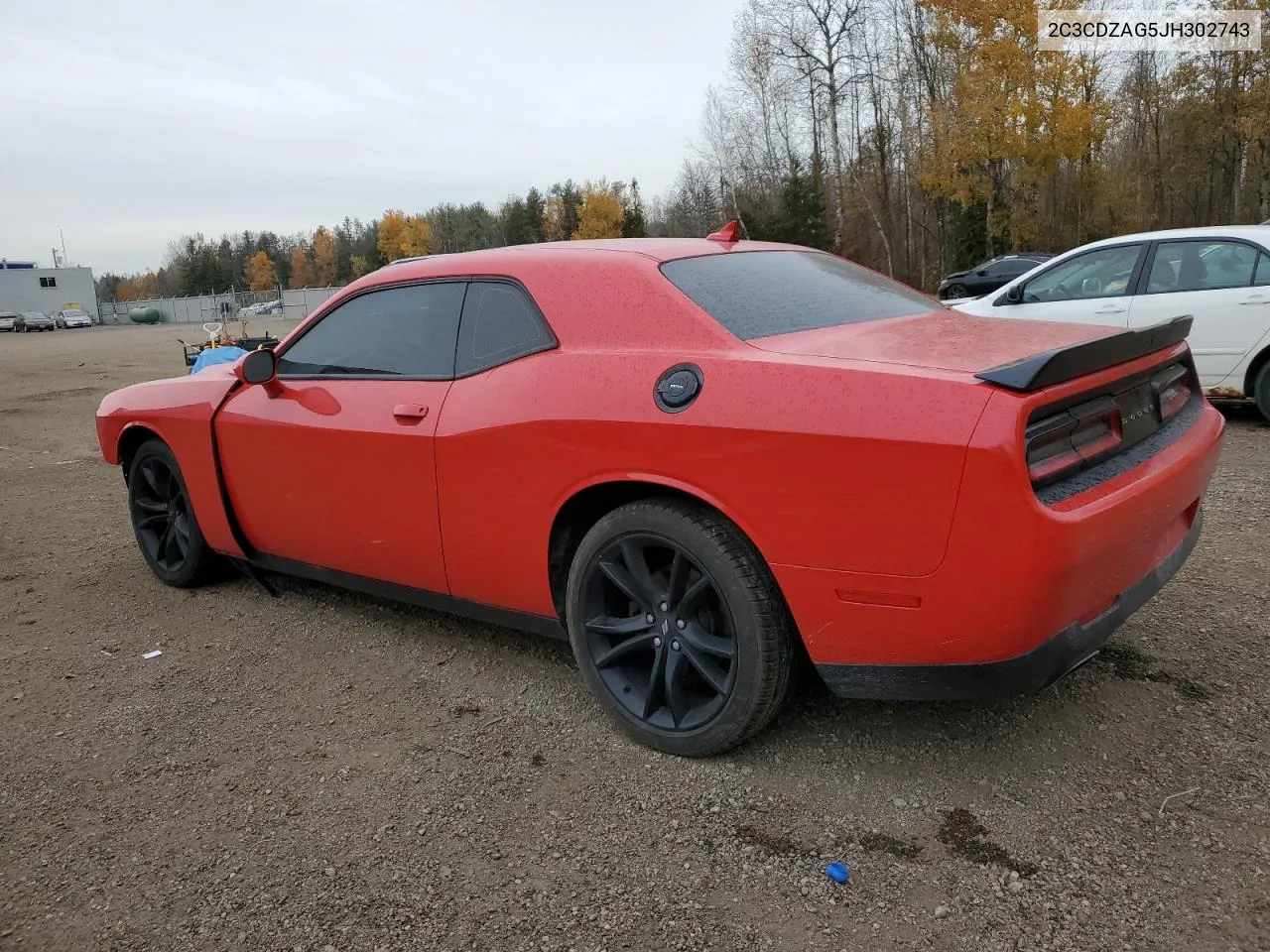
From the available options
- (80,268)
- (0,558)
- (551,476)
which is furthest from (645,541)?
(80,268)

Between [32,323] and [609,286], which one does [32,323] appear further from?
[609,286]

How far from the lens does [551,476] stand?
9.14 ft

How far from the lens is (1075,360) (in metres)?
2.17

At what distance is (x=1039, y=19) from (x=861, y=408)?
3007 centimetres

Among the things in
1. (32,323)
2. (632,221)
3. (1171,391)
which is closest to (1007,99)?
(1171,391)

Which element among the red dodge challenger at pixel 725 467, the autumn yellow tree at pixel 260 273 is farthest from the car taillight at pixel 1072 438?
the autumn yellow tree at pixel 260 273

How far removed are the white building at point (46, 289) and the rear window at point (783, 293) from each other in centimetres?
7888

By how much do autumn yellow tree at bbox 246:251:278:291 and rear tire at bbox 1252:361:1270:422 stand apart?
115 metres

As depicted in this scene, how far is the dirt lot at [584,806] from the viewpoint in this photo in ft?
6.67

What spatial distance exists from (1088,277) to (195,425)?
663 centimetres

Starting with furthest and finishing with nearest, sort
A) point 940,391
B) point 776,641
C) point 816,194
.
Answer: point 816,194 → point 776,641 → point 940,391

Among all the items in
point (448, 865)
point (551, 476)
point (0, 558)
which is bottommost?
point (448, 865)

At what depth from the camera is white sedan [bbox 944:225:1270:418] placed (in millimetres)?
6434

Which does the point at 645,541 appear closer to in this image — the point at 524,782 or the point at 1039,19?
the point at 524,782
